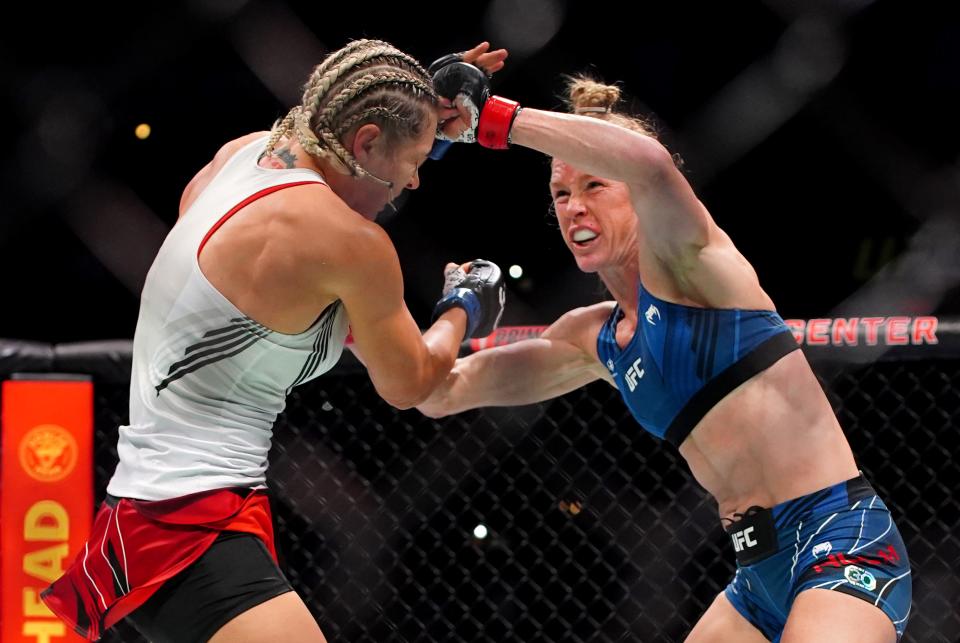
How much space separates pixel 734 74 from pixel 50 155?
2296 mm

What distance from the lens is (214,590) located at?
5.07 feet

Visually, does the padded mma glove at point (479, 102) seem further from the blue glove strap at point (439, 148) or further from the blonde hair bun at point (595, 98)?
the blonde hair bun at point (595, 98)

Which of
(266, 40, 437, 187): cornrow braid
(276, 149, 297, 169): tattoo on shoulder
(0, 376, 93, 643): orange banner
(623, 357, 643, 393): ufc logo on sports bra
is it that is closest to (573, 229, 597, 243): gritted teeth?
(623, 357, 643, 393): ufc logo on sports bra

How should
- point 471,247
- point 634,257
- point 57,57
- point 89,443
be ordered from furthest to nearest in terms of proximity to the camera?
1. point 471,247
2. point 57,57
3. point 89,443
4. point 634,257

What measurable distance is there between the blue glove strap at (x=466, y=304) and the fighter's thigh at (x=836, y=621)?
754mm

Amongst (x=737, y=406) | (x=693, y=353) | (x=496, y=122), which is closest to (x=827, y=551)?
(x=737, y=406)

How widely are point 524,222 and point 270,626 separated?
2479 mm

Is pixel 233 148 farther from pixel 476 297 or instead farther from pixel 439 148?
pixel 476 297

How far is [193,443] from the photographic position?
1584 millimetres

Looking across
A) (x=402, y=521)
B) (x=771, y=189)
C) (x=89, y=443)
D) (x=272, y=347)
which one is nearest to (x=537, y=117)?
(x=272, y=347)

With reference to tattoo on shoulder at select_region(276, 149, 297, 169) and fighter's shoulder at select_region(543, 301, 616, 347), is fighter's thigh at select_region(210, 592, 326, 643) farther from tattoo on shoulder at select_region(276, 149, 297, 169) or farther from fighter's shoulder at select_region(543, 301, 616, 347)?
fighter's shoulder at select_region(543, 301, 616, 347)

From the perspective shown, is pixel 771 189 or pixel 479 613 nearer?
pixel 479 613

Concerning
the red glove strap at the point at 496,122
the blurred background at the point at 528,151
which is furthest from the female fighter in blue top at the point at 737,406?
the blurred background at the point at 528,151

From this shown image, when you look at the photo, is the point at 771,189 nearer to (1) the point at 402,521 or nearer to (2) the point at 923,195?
(2) the point at 923,195
